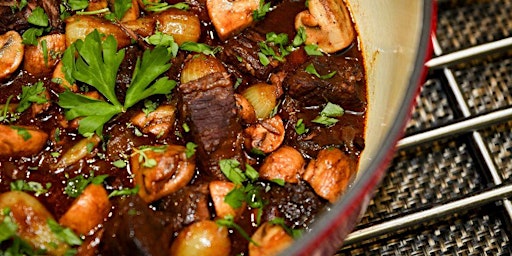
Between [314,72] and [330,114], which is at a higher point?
[314,72]

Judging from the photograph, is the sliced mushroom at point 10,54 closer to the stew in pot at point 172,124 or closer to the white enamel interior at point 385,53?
the stew in pot at point 172,124

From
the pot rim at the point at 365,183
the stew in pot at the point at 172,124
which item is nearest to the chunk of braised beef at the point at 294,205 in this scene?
the stew in pot at the point at 172,124

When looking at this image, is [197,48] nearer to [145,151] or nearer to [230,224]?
[145,151]

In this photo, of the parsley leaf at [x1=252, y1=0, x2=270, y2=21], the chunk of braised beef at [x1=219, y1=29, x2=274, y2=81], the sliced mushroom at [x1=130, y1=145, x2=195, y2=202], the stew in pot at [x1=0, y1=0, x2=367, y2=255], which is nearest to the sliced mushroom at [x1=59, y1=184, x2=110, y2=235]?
the stew in pot at [x1=0, y1=0, x2=367, y2=255]

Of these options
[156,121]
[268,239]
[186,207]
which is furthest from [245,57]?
[268,239]

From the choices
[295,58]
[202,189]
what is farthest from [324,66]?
[202,189]

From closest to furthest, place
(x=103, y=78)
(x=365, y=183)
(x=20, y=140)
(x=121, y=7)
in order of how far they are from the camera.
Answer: (x=365, y=183) < (x=20, y=140) < (x=103, y=78) < (x=121, y=7)

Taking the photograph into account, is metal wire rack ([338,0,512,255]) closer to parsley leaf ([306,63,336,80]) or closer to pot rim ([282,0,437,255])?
parsley leaf ([306,63,336,80])
